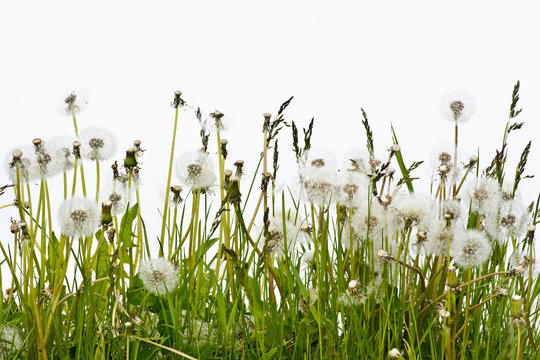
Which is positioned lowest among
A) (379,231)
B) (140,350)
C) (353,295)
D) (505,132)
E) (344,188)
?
(140,350)

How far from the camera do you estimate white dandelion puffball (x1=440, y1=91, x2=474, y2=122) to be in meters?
2.93

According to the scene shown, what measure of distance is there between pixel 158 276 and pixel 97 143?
0.67m

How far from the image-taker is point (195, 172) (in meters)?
2.67

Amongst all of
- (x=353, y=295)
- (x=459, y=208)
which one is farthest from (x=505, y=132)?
(x=353, y=295)

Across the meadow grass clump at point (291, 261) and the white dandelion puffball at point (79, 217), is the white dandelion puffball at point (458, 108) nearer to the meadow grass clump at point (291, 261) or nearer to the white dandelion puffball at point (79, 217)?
the meadow grass clump at point (291, 261)

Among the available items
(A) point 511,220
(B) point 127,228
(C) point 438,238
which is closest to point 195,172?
(B) point 127,228

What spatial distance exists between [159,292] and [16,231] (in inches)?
23.6

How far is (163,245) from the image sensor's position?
2.84 metres

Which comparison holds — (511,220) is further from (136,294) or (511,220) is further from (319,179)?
(136,294)

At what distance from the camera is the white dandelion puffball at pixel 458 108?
2.93 m

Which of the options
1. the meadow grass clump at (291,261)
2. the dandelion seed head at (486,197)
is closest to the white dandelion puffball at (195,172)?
the meadow grass clump at (291,261)

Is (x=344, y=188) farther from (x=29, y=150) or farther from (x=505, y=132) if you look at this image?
(x=29, y=150)

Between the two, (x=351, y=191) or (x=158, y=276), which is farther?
(x=351, y=191)

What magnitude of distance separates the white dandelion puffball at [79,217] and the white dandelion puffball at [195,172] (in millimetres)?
466
